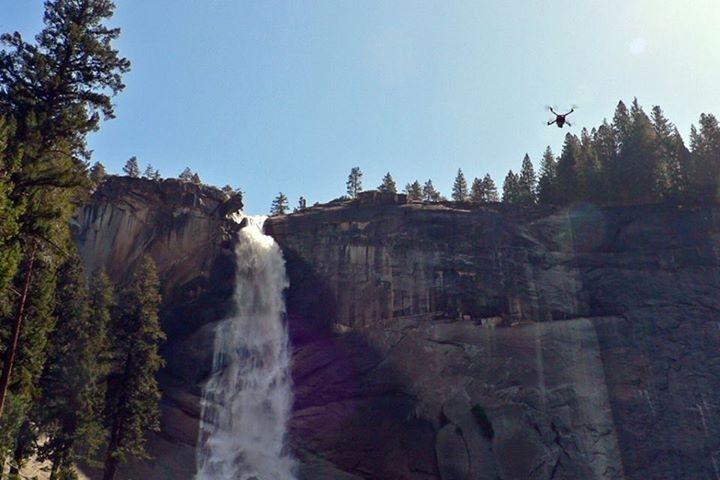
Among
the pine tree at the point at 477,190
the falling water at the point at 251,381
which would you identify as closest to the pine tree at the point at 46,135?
the falling water at the point at 251,381

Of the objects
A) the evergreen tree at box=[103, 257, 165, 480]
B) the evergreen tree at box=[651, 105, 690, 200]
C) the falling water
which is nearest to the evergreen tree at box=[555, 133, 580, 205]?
the evergreen tree at box=[651, 105, 690, 200]

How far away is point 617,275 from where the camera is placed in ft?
131

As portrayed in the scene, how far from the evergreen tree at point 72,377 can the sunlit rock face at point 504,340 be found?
1238 cm

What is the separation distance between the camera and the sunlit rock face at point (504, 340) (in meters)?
35.3

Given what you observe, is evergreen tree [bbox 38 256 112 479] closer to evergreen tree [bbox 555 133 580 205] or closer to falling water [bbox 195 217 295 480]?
falling water [bbox 195 217 295 480]

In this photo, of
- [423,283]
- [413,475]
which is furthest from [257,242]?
[413,475]

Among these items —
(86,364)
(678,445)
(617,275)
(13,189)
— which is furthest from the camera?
(617,275)

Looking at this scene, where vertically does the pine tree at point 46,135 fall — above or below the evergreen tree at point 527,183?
below

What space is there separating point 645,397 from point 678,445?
9.10 feet

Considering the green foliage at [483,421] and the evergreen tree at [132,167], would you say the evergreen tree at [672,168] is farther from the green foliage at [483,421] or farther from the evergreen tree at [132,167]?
the evergreen tree at [132,167]

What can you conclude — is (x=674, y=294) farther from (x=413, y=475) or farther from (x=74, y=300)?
(x=74, y=300)

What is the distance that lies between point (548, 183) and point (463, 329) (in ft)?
51.8

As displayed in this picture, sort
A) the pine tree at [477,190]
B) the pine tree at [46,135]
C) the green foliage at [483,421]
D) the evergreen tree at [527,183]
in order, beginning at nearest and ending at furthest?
the pine tree at [46,135] < the green foliage at [483,421] < the evergreen tree at [527,183] < the pine tree at [477,190]

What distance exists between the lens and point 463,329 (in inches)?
1543
